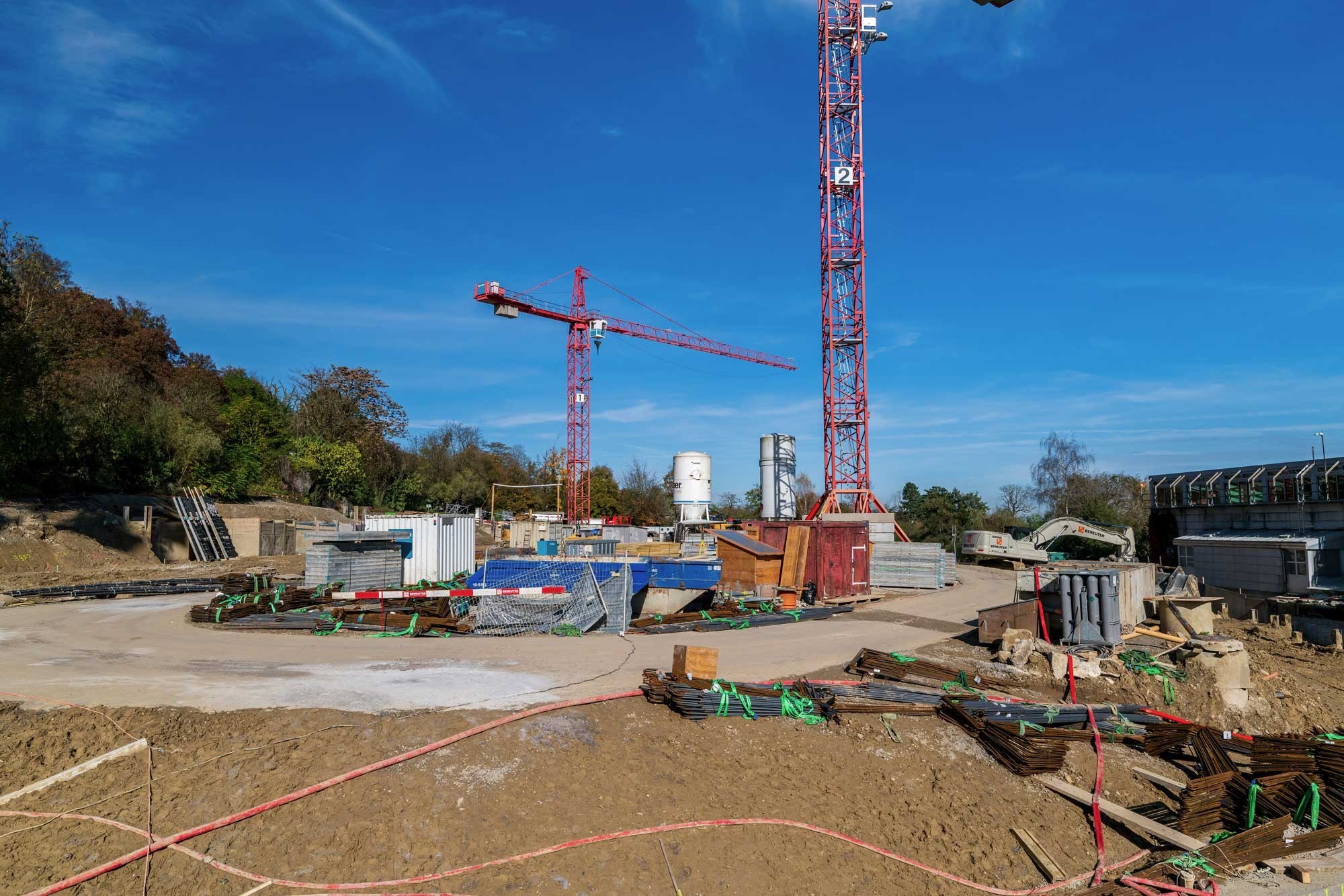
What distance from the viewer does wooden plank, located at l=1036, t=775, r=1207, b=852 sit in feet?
28.1

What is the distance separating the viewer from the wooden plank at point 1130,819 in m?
8.55

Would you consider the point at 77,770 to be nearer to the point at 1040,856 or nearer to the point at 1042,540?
the point at 1040,856

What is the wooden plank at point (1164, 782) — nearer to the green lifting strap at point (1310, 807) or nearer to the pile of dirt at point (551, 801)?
the pile of dirt at point (551, 801)

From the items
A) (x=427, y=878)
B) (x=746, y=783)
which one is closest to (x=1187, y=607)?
(x=746, y=783)

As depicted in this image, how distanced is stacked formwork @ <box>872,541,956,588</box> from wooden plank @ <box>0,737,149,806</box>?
24888 mm

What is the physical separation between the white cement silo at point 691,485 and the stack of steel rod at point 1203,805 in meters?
27.0

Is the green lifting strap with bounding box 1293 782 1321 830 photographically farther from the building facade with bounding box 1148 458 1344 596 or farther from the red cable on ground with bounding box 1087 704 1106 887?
the building facade with bounding box 1148 458 1344 596

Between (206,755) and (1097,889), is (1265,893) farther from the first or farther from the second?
(206,755)

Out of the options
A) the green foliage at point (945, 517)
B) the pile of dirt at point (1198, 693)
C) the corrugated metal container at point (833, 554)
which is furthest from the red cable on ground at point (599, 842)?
the green foliage at point (945, 517)

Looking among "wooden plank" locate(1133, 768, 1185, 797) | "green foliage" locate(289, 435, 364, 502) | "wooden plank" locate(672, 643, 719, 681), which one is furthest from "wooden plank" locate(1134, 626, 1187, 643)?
"green foliage" locate(289, 435, 364, 502)

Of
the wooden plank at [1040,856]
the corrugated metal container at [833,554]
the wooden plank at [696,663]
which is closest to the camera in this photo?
the wooden plank at [1040,856]

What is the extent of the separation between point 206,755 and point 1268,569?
34.9 meters

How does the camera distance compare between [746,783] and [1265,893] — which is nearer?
[1265,893]

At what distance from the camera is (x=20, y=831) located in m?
6.55
